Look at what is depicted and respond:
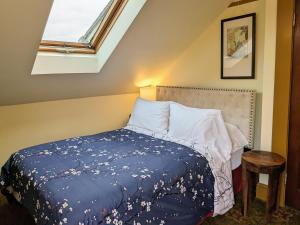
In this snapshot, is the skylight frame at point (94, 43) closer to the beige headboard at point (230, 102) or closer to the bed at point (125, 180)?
the bed at point (125, 180)

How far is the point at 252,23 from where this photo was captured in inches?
99.6

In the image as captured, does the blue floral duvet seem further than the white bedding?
No

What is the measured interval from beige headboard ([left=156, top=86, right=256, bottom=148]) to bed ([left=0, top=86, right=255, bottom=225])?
0.4 inches

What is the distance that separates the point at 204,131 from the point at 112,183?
1.10 meters

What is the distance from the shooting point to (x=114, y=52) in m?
2.56

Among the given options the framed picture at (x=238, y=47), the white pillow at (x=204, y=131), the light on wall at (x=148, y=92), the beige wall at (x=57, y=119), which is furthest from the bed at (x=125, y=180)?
the light on wall at (x=148, y=92)

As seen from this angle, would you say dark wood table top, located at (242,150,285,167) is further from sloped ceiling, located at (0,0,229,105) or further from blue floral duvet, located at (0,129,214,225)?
sloped ceiling, located at (0,0,229,105)

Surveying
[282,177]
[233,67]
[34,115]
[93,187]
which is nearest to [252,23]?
[233,67]

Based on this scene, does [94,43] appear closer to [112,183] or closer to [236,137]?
[112,183]

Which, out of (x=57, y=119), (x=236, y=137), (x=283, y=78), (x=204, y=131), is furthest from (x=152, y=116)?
(x=283, y=78)

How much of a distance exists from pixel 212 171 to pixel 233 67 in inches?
48.5

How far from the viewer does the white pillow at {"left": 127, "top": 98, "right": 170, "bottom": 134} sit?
282 centimetres

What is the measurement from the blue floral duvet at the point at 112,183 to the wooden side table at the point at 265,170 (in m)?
0.32

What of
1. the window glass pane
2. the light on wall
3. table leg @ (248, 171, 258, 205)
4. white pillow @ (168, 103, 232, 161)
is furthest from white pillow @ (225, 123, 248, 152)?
the window glass pane
